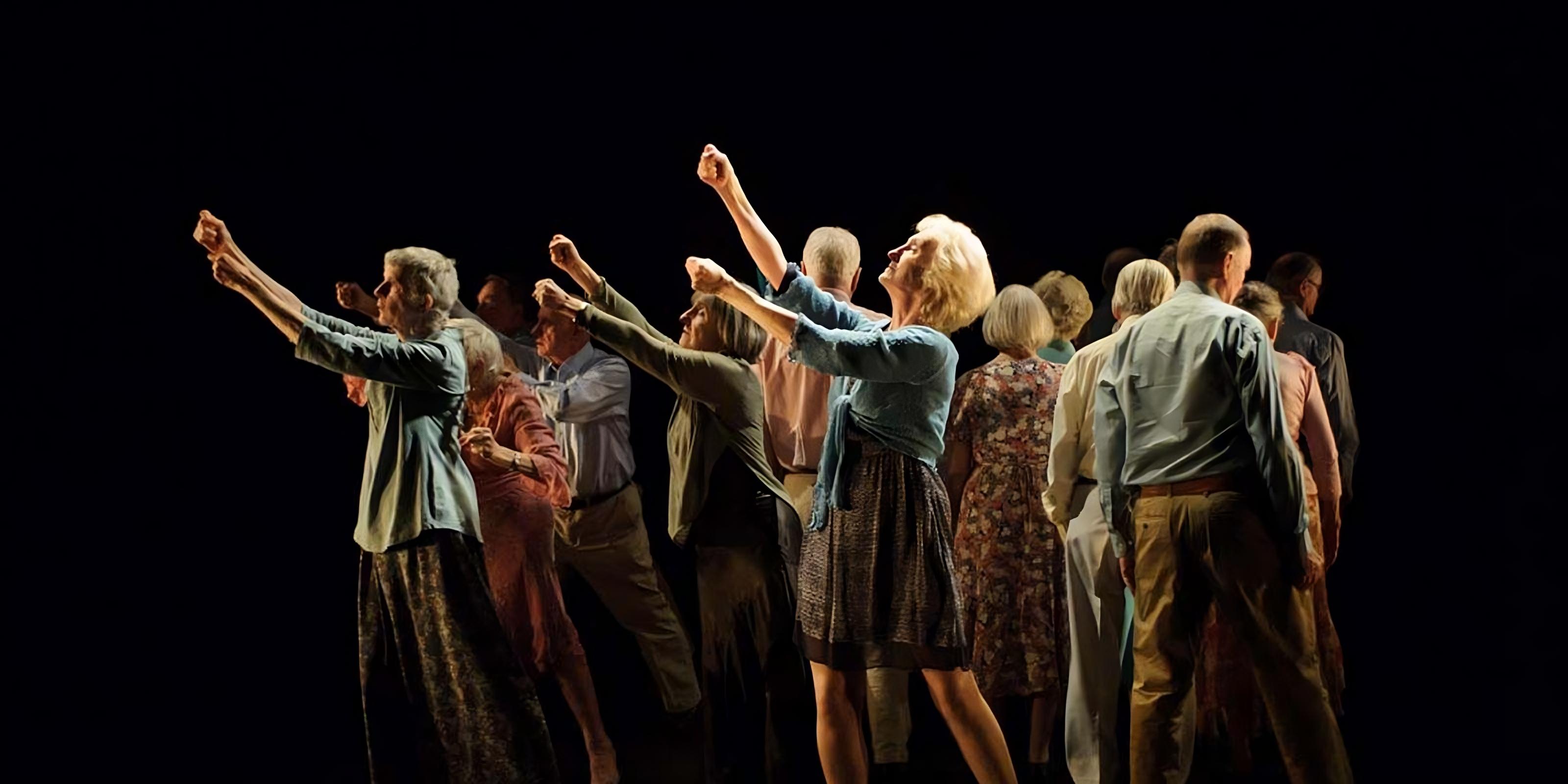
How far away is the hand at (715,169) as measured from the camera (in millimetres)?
4004

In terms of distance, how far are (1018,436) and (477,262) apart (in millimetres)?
2394

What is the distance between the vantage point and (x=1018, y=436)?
4.94 metres

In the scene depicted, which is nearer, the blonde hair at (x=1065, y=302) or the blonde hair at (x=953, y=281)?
the blonde hair at (x=953, y=281)

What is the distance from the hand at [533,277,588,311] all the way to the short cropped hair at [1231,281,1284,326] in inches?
83.2

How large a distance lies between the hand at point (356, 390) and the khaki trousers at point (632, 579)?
1082 millimetres

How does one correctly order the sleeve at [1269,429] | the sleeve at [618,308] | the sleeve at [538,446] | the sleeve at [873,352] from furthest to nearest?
the sleeve at [538,446]
the sleeve at [618,308]
the sleeve at [1269,429]
the sleeve at [873,352]

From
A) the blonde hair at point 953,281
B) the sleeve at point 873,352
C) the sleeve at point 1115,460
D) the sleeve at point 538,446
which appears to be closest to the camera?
the sleeve at point 873,352

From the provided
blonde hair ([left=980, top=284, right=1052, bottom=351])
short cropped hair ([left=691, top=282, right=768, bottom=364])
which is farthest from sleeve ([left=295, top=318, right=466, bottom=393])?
blonde hair ([left=980, top=284, right=1052, bottom=351])

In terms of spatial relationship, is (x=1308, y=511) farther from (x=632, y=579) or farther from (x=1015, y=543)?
(x=632, y=579)

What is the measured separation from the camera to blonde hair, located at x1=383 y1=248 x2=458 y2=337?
420 cm

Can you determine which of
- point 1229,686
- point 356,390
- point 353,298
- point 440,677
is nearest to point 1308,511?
point 1229,686

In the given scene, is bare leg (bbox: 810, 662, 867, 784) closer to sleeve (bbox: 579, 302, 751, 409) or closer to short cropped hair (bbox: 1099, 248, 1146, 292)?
sleeve (bbox: 579, 302, 751, 409)

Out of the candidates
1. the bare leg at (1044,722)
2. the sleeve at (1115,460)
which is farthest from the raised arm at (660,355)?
the bare leg at (1044,722)

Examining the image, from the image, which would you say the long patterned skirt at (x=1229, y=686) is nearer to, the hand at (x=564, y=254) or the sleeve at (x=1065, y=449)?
the sleeve at (x=1065, y=449)
